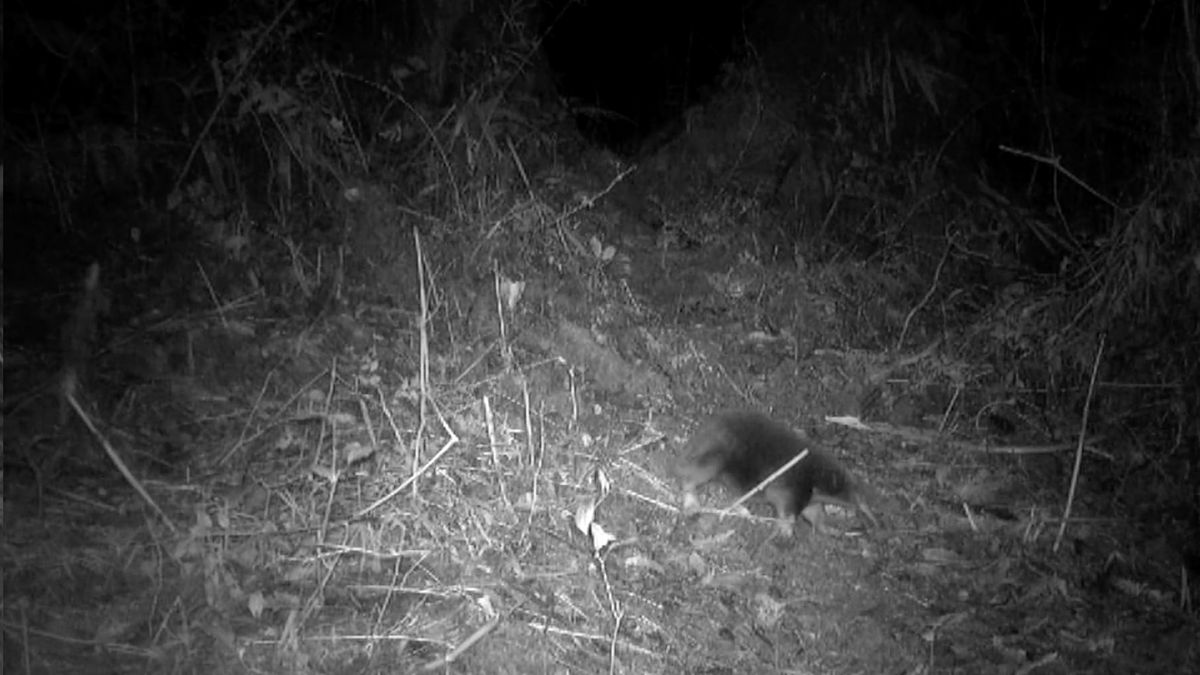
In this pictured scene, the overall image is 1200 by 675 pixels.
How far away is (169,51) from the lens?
13.8ft

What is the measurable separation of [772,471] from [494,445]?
34.8 inches

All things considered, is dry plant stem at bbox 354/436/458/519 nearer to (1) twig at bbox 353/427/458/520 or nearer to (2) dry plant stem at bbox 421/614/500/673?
(1) twig at bbox 353/427/458/520

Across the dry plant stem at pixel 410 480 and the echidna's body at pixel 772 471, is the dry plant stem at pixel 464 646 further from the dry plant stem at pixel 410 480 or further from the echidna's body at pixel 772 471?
the echidna's body at pixel 772 471

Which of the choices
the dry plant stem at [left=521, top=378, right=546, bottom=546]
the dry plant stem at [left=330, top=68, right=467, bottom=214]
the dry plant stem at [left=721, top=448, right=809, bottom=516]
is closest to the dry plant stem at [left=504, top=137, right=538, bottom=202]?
the dry plant stem at [left=330, top=68, right=467, bottom=214]

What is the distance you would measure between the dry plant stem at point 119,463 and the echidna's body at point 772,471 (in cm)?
153

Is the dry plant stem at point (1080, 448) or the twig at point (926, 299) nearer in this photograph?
the dry plant stem at point (1080, 448)

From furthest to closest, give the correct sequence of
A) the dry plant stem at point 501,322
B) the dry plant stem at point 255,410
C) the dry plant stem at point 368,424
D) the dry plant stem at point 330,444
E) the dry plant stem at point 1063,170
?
the dry plant stem at point 1063,170 < the dry plant stem at point 501,322 < the dry plant stem at point 368,424 < the dry plant stem at point 255,410 < the dry plant stem at point 330,444

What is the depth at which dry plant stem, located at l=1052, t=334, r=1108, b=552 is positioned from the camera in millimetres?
3878

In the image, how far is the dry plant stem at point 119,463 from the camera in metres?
3.30

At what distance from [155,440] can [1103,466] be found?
299cm

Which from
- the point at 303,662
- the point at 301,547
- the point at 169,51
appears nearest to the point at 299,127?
the point at 169,51

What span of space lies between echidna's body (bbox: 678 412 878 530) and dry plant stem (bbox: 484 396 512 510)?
0.58 metres

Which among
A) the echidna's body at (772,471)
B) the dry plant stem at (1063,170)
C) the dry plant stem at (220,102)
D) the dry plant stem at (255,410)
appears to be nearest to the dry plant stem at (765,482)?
the echidna's body at (772,471)

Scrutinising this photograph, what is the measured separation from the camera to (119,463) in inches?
134
